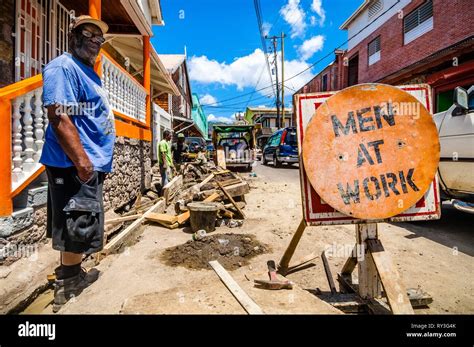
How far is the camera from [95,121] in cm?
233

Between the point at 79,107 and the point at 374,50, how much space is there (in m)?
19.9

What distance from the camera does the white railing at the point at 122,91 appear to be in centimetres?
522

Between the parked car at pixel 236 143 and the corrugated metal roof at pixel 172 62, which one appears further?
the corrugated metal roof at pixel 172 62

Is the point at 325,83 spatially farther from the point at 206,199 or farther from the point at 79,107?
the point at 79,107

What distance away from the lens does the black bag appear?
2178 millimetres

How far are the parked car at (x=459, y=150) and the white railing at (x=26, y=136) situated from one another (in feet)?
18.6

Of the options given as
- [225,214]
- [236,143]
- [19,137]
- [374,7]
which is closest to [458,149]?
[225,214]

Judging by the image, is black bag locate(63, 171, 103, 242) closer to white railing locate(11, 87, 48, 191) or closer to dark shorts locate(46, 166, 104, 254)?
→ dark shorts locate(46, 166, 104, 254)

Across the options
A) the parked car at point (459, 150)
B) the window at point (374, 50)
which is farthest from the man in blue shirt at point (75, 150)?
the window at point (374, 50)

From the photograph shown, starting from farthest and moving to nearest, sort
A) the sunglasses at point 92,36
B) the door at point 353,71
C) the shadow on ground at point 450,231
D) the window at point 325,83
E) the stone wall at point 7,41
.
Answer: the window at point 325,83 < the door at point 353,71 < the stone wall at point 7,41 < the shadow on ground at point 450,231 < the sunglasses at point 92,36

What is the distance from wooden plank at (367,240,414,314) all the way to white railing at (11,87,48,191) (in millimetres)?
3487

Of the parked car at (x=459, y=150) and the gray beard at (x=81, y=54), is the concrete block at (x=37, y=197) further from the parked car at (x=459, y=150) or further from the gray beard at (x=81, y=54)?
the parked car at (x=459, y=150)

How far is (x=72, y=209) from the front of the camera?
7.08 ft
